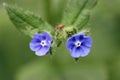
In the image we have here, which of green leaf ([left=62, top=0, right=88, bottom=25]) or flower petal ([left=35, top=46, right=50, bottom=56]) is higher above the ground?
green leaf ([left=62, top=0, right=88, bottom=25])

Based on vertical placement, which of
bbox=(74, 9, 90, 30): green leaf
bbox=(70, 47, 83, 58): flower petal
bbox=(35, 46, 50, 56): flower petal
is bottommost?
bbox=(70, 47, 83, 58): flower petal

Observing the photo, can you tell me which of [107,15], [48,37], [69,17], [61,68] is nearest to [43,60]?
[61,68]

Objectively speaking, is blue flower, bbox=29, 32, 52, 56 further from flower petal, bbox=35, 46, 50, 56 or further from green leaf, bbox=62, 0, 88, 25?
green leaf, bbox=62, 0, 88, 25

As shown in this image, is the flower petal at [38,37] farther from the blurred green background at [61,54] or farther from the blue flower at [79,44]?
the blurred green background at [61,54]

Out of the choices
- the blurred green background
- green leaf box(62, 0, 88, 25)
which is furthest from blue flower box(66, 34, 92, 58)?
the blurred green background

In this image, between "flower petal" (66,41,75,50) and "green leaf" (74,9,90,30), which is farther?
"green leaf" (74,9,90,30)

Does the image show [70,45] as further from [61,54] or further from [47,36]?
[61,54]

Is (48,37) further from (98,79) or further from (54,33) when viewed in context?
(98,79)
